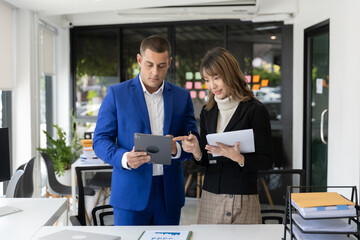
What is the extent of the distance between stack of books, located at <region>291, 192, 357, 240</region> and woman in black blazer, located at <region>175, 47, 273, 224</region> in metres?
0.49

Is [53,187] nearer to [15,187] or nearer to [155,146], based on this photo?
[15,187]

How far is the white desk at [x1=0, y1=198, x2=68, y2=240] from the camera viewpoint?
203 centimetres

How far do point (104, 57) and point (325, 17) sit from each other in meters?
3.43

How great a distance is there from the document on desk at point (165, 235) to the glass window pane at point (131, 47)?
467 centimetres

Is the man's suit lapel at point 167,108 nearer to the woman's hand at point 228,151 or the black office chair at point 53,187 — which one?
the woman's hand at point 228,151

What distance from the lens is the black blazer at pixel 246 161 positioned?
218cm

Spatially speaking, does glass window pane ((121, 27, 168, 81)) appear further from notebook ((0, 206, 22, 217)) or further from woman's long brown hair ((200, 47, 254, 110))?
woman's long brown hair ((200, 47, 254, 110))

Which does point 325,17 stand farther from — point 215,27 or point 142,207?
point 142,207

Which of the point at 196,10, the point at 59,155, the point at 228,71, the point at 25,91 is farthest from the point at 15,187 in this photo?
the point at 196,10

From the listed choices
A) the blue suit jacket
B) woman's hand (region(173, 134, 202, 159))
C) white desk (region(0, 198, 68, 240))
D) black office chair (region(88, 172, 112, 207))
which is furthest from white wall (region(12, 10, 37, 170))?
woman's hand (region(173, 134, 202, 159))

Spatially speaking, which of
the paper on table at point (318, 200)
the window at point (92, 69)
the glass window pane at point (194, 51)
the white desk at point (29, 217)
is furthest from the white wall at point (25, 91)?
the paper on table at point (318, 200)

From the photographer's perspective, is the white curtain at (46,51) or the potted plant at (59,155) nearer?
the potted plant at (59,155)

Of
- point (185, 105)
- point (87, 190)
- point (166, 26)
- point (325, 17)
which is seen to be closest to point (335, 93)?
point (325, 17)

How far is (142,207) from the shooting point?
2311 mm
